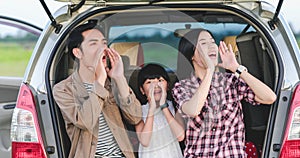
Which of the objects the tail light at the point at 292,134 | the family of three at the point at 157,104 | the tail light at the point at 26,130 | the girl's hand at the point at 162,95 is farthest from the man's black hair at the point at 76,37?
the tail light at the point at 292,134

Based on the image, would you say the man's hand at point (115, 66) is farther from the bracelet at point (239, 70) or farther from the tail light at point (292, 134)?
the tail light at point (292, 134)

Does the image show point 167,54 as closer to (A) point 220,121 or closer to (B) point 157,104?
(B) point 157,104

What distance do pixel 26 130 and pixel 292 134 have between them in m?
1.33

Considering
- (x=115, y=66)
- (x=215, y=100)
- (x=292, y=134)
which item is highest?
(x=115, y=66)

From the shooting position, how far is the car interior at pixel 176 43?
3.52 meters

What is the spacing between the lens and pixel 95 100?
129 inches

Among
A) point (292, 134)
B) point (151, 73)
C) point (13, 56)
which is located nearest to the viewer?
point (292, 134)

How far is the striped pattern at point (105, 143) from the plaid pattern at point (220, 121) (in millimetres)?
380

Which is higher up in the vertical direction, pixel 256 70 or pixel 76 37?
pixel 76 37

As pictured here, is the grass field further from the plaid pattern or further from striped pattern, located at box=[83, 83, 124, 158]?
the plaid pattern

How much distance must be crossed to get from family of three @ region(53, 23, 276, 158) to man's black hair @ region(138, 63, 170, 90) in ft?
0.14

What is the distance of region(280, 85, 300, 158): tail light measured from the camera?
304 centimetres

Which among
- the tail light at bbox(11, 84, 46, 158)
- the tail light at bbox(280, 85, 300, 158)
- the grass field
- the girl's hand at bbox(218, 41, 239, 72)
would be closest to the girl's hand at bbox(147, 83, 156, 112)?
the girl's hand at bbox(218, 41, 239, 72)

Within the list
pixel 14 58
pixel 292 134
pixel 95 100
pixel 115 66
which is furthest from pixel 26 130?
pixel 14 58
